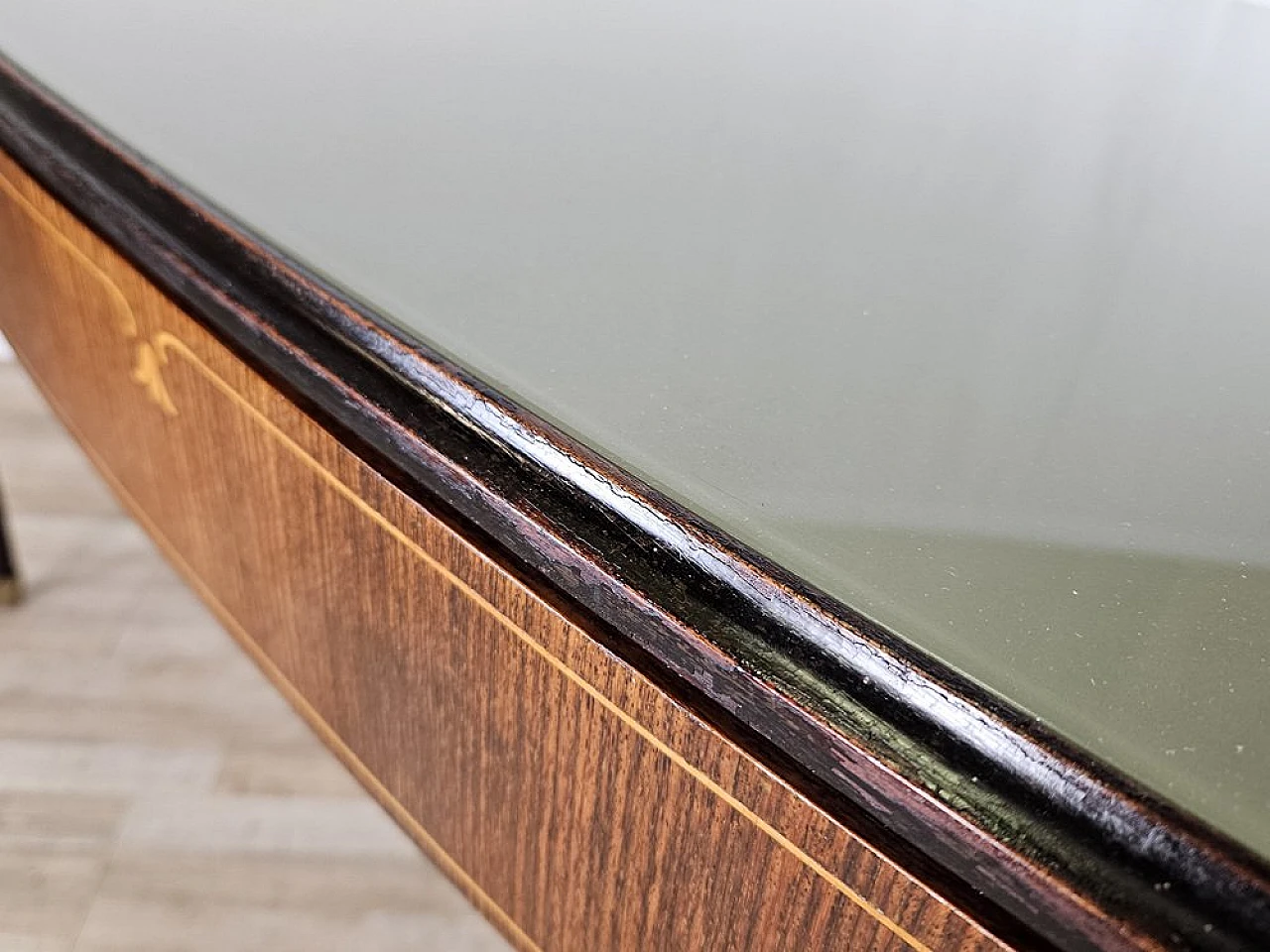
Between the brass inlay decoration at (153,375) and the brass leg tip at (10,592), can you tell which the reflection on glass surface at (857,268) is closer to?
the brass inlay decoration at (153,375)

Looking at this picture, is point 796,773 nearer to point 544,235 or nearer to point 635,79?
point 544,235

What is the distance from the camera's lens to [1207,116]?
53 centimetres

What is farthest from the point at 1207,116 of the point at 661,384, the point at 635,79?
the point at 661,384

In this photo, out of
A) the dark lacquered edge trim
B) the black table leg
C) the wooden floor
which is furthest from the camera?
the black table leg

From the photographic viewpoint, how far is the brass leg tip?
3.36 ft

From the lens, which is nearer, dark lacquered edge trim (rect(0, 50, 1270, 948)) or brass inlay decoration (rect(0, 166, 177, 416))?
dark lacquered edge trim (rect(0, 50, 1270, 948))

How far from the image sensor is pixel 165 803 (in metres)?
0.88

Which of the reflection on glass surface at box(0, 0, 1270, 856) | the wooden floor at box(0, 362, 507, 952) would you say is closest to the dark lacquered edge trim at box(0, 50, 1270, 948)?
the reflection on glass surface at box(0, 0, 1270, 856)

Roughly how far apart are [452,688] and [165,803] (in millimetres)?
633

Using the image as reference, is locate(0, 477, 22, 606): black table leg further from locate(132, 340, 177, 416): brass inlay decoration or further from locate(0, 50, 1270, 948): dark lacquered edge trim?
locate(0, 50, 1270, 948): dark lacquered edge trim

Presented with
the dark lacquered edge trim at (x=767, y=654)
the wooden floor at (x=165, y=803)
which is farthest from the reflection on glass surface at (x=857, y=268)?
the wooden floor at (x=165, y=803)

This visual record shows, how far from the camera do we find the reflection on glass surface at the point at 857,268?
0.24 meters

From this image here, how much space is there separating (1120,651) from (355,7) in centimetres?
47

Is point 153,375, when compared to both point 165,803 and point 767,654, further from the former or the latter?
point 165,803
